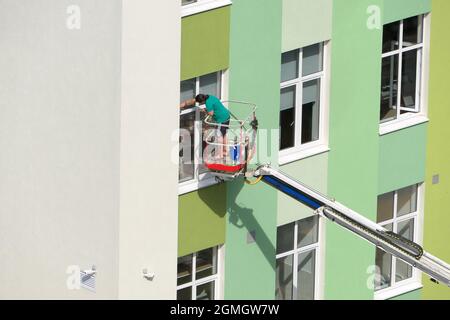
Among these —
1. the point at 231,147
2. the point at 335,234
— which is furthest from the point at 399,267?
the point at 231,147

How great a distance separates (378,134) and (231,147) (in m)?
3.81

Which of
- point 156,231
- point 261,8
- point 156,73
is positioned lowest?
point 156,231

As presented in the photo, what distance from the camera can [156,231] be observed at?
84.1 ft

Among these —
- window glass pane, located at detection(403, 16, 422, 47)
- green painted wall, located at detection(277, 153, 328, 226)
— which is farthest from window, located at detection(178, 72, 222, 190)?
window glass pane, located at detection(403, 16, 422, 47)

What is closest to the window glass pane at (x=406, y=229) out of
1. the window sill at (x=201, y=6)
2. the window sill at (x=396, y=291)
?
the window sill at (x=396, y=291)

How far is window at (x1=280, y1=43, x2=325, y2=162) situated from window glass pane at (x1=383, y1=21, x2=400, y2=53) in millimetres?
1533

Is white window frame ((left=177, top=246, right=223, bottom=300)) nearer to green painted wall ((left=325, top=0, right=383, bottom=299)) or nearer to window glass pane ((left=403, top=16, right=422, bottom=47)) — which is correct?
green painted wall ((left=325, top=0, right=383, bottom=299))

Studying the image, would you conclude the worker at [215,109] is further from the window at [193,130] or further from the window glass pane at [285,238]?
the window glass pane at [285,238]

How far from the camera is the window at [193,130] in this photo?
2645cm

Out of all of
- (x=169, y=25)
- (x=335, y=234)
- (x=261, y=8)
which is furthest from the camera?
(x=335, y=234)

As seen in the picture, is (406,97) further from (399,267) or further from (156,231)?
(156,231)

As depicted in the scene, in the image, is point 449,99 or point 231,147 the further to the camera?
point 449,99

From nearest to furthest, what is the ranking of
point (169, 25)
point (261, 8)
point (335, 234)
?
point (169, 25), point (261, 8), point (335, 234)

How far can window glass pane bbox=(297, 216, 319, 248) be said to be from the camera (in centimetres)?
2900
